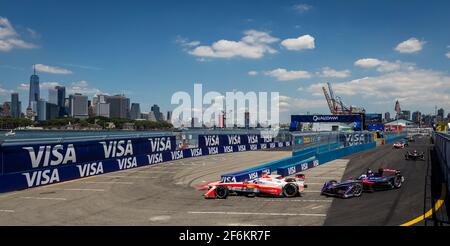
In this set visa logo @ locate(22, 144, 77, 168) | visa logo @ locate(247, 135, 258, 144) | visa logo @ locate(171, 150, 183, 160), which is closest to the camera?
visa logo @ locate(22, 144, 77, 168)

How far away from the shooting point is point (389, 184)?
1734 cm

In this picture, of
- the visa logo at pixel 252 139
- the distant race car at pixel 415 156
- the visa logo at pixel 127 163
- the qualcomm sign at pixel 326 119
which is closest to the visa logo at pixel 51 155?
the visa logo at pixel 127 163

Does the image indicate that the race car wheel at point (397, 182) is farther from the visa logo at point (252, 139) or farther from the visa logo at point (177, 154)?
the visa logo at point (252, 139)

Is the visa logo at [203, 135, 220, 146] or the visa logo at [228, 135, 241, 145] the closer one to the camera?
the visa logo at [203, 135, 220, 146]

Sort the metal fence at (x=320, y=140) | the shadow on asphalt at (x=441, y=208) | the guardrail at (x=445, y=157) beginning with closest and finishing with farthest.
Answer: the shadow on asphalt at (x=441, y=208)
the guardrail at (x=445, y=157)
the metal fence at (x=320, y=140)

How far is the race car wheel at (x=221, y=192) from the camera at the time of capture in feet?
52.5

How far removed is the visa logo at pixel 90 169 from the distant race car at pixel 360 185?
10.6 meters

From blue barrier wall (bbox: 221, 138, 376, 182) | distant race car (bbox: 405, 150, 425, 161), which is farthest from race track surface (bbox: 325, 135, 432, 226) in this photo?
distant race car (bbox: 405, 150, 425, 161)

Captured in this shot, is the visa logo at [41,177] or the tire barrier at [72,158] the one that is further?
the visa logo at [41,177]

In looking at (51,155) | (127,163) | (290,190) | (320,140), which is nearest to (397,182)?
(290,190)

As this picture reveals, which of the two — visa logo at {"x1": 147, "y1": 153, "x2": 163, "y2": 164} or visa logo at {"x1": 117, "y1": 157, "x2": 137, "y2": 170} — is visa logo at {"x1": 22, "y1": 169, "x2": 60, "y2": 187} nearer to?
visa logo at {"x1": 117, "y1": 157, "x2": 137, "y2": 170}

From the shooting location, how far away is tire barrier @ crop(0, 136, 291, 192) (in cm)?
1420

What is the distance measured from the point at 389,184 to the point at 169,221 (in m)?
10.7

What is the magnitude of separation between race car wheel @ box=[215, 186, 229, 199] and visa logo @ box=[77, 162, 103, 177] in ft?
20.4
